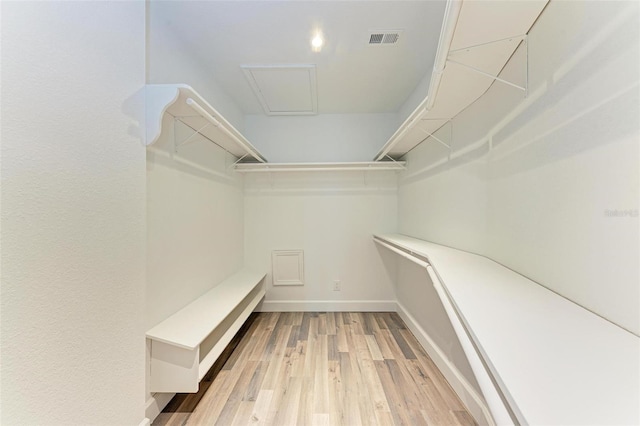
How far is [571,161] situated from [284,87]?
7.42 ft

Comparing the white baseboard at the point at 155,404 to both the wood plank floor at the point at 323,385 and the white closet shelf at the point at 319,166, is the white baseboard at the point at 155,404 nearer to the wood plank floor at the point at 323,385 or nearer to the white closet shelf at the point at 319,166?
the wood plank floor at the point at 323,385

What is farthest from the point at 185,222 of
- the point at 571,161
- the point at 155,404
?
the point at 571,161

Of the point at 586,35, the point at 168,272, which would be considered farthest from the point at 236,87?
the point at 586,35

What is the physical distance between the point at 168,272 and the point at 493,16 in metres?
2.05

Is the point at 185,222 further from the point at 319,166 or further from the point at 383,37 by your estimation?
the point at 383,37

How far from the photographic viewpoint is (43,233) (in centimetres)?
86

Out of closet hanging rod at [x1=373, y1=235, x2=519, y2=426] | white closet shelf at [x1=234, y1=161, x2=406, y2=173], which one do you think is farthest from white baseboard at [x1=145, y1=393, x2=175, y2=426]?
white closet shelf at [x1=234, y1=161, x2=406, y2=173]

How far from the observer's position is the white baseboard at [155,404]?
141 centimetres

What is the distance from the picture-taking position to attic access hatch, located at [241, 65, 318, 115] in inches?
84.7

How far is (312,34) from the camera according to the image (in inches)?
68.4

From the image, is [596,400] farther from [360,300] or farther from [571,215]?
[360,300]

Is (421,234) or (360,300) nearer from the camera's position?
(421,234)

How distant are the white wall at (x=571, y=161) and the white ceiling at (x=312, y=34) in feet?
2.58

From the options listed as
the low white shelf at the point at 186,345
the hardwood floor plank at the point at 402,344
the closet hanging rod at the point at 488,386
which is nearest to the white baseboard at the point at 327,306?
the hardwood floor plank at the point at 402,344
